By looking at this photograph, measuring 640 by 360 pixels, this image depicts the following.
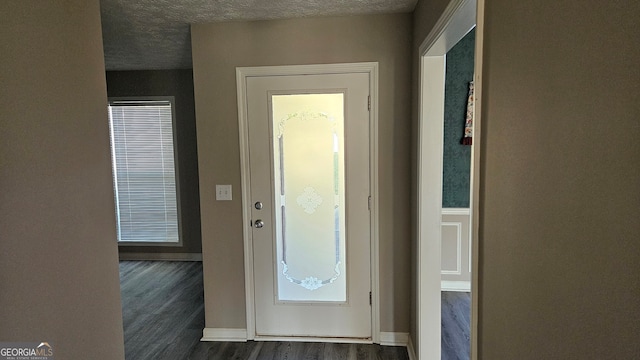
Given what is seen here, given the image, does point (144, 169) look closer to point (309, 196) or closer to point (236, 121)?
point (236, 121)

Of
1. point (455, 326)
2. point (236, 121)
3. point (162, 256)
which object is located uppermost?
point (236, 121)

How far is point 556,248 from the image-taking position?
684mm

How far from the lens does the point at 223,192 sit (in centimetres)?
262

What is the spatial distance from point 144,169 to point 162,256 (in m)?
1.23

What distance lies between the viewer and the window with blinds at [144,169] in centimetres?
450

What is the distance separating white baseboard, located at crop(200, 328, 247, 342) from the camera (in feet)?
8.84

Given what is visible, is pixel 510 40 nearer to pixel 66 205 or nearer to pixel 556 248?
pixel 556 248

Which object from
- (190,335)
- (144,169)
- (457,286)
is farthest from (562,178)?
(144,169)

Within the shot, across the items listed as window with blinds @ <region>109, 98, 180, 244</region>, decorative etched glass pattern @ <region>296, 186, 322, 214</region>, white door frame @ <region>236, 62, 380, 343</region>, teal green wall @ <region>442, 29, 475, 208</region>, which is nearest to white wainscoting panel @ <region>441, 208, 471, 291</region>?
teal green wall @ <region>442, 29, 475, 208</region>

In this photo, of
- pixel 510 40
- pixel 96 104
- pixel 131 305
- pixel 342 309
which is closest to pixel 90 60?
pixel 96 104

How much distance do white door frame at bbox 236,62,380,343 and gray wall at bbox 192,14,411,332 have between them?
0.05 meters

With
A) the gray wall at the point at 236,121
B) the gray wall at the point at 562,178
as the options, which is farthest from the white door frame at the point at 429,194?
the gray wall at the point at 562,178

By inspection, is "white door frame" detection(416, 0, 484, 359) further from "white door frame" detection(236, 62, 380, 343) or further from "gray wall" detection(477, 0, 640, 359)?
"gray wall" detection(477, 0, 640, 359)

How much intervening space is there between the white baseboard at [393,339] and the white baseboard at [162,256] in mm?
2959
